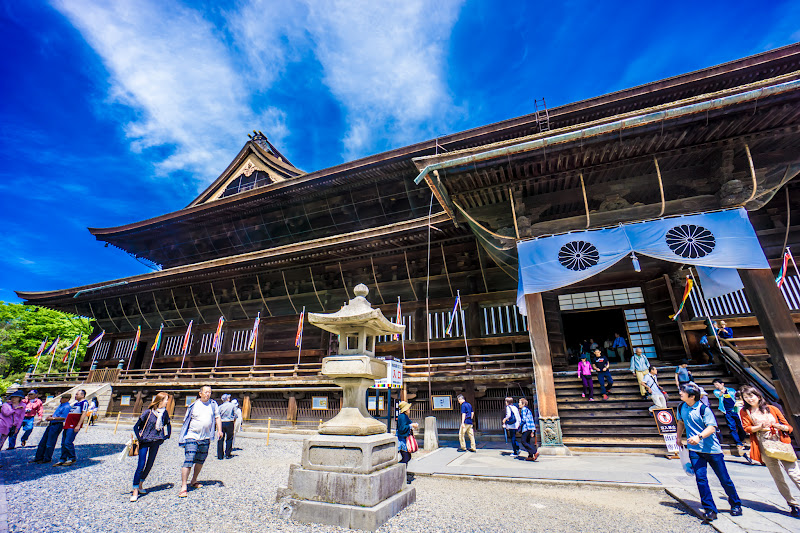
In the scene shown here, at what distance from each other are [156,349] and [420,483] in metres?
18.9

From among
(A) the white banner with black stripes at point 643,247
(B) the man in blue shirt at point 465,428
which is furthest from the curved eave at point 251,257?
(B) the man in blue shirt at point 465,428

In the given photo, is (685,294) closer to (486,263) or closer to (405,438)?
(486,263)

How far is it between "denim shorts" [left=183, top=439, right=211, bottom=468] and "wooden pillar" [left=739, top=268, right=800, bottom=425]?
39.4 feet

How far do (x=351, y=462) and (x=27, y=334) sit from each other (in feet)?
144

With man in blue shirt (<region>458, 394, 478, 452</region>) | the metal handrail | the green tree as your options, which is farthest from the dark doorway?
the green tree

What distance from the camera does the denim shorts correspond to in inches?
232

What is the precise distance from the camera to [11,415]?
8531 mm

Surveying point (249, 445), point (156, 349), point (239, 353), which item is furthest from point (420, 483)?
point (156, 349)

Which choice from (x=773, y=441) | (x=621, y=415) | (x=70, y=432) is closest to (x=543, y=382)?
(x=621, y=415)

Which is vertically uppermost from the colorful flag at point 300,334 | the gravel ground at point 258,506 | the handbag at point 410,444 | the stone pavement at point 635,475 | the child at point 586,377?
the colorful flag at point 300,334

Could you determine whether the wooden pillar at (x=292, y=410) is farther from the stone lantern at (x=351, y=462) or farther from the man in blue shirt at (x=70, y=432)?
the stone lantern at (x=351, y=462)

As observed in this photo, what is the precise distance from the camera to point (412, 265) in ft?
50.0

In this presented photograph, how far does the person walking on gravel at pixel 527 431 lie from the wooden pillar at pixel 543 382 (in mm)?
464

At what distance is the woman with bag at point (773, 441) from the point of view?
446 centimetres
